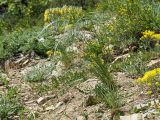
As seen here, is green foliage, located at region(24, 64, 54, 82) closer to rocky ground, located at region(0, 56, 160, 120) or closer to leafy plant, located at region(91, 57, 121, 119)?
rocky ground, located at region(0, 56, 160, 120)

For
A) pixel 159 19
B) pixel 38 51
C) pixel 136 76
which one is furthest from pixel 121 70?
pixel 38 51

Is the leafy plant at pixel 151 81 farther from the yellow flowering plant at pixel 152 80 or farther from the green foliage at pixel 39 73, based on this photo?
the green foliage at pixel 39 73

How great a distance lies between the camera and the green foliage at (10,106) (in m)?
5.63

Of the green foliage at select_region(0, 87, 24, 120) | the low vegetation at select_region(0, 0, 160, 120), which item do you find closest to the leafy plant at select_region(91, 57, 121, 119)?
the low vegetation at select_region(0, 0, 160, 120)

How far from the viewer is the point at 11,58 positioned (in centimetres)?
841

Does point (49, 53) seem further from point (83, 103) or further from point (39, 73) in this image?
point (83, 103)

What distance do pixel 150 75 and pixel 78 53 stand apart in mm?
3288

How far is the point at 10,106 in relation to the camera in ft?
19.0

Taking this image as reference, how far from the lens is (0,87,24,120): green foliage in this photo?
5633mm

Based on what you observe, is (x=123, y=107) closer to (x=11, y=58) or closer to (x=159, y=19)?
(x=159, y=19)

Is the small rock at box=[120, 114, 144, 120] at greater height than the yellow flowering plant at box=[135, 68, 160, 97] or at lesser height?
lesser

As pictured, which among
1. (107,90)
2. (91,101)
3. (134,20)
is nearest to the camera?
(107,90)

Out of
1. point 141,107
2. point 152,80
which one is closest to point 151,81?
point 152,80

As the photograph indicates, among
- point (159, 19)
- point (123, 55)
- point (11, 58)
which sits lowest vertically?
point (11, 58)
